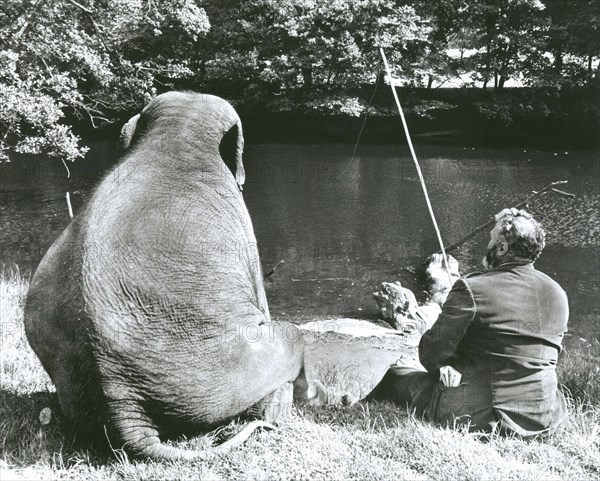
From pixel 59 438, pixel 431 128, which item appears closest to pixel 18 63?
pixel 59 438

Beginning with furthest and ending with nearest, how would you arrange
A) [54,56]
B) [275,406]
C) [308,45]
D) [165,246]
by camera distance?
[308,45]
[54,56]
[275,406]
[165,246]

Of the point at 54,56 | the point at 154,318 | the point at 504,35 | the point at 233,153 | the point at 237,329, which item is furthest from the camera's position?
the point at 504,35

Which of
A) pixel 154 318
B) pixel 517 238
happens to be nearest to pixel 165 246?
pixel 154 318

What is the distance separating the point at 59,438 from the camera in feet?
12.0

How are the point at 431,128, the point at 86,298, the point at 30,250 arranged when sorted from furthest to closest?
the point at 431,128 → the point at 30,250 → the point at 86,298

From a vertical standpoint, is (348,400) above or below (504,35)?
below

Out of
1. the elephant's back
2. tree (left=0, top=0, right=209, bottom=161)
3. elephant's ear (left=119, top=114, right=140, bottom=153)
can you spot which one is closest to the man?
the elephant's back

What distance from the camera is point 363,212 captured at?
17172 mm

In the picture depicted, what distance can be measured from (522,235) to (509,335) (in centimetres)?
55

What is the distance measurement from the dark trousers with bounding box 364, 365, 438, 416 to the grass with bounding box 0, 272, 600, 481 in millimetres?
140

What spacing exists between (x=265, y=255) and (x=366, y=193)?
6523 millimetres

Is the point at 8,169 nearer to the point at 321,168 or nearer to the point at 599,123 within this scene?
the point at 321,168

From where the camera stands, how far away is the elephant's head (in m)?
4.14

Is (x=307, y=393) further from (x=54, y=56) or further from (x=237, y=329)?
(x=54, y=56)
